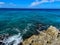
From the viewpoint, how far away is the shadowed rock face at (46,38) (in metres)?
2.18

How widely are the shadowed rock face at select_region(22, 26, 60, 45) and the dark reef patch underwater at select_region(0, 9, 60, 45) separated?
0.07m

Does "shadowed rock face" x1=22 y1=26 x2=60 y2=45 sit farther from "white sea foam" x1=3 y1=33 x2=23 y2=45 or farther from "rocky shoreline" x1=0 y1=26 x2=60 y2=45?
"white sea foam" x1=3 y1=33 x2=23 y2=45

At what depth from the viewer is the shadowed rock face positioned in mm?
2178

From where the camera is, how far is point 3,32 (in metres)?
2.20

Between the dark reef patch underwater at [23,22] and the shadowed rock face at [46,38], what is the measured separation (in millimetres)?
65

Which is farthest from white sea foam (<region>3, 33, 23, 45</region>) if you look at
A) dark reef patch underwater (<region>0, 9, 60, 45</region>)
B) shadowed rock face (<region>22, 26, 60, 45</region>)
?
shadowed rock face (<region>22, 26, 60, 45</region>)

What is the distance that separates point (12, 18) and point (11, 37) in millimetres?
344

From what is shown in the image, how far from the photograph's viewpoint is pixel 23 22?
224 centimetres

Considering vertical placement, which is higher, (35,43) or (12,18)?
(12,18)

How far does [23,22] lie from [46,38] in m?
0.50

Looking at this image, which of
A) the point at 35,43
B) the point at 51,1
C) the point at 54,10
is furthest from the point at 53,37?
the point at 51,1

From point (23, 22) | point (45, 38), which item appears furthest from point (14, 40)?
point (45, 38)

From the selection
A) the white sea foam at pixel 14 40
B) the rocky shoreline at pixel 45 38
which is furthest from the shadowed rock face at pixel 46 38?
the white sea foam at pixel 14 40

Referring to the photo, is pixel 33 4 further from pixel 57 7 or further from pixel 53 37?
pixel 53 37
